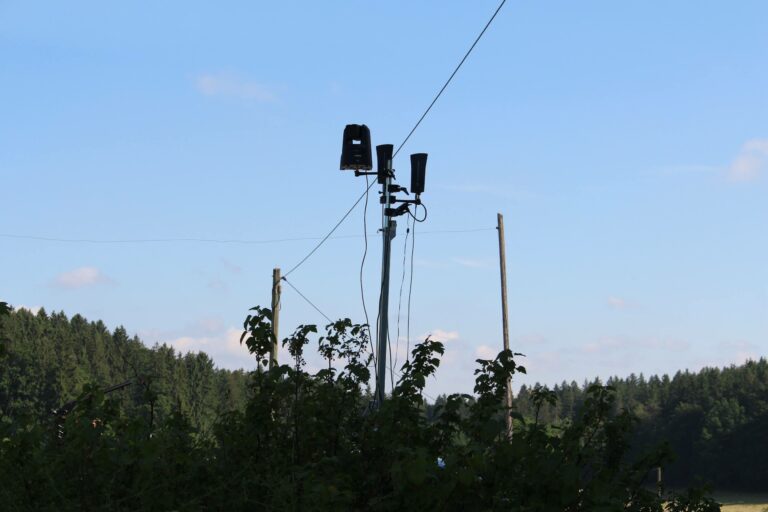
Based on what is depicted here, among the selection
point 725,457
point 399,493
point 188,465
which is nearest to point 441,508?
point 399,493

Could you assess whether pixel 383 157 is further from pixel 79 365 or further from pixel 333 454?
pixel 79 365

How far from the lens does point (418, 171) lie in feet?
47.5

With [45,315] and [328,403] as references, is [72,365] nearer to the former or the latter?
[45,315]

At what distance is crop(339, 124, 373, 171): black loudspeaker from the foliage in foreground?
6.19 metres

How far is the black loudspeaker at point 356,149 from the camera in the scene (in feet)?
45.8

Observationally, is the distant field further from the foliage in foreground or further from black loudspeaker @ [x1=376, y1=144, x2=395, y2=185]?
the foliage in foreground

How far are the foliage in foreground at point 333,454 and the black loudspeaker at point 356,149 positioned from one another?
20.3 ft

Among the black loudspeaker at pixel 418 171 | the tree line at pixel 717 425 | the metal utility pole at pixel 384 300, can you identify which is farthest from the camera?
the tree line at pixel 717 425

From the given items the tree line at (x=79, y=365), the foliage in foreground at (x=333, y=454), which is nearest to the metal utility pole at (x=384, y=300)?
the foliage in foreground at (x=333, y=454)

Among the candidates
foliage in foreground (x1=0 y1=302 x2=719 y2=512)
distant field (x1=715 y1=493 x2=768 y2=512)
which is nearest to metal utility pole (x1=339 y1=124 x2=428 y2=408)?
foliage in foreground (x1=0 y1=302 x2=719 y2=512)

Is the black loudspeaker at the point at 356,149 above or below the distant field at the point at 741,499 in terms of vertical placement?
above

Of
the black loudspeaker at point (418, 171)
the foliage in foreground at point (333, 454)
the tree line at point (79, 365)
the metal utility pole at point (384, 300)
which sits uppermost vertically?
the tree line at point (79, 365)

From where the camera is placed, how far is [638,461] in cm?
629

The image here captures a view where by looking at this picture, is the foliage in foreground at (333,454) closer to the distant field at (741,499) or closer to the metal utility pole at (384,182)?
the metal utility pole at (384,182)
